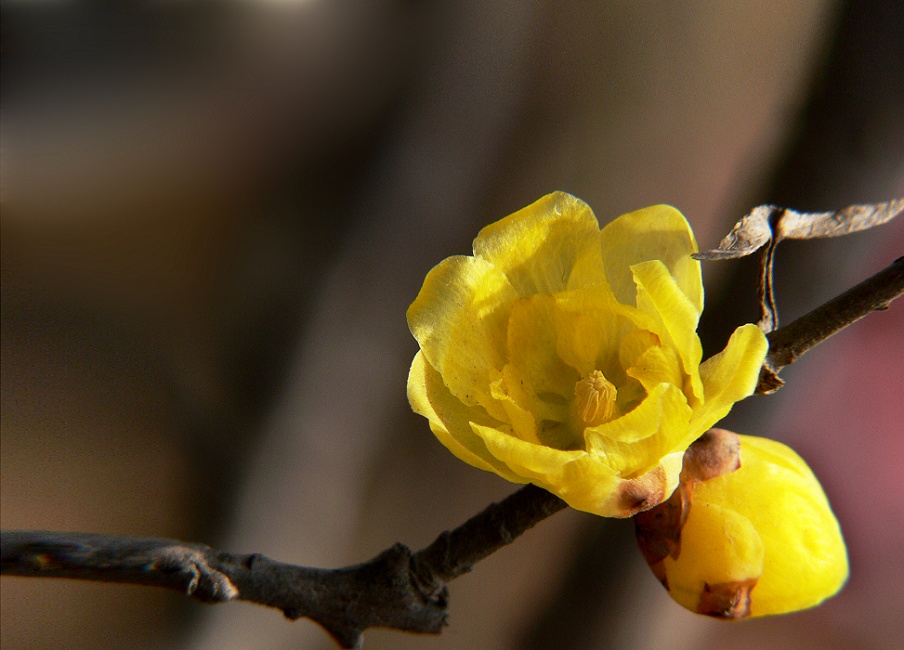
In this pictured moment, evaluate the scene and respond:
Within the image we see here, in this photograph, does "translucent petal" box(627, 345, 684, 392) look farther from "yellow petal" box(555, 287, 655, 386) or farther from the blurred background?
the blurred background

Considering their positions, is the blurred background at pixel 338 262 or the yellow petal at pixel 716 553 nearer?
the yellow petal at pixel 716 553

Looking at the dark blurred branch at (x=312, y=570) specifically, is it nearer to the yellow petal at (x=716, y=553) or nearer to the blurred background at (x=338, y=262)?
the yellow petal at (x=716, y=553)

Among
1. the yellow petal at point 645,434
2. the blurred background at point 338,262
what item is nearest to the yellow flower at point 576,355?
the yellow petal at point 645,434

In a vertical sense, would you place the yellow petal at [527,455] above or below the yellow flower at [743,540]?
above

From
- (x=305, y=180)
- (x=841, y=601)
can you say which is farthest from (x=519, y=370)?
(x=841, y=601)

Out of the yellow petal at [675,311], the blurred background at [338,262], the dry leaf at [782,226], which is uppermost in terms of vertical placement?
the dry leaf at [782,226]

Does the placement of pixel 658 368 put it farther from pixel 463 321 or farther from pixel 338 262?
pixel 338 262

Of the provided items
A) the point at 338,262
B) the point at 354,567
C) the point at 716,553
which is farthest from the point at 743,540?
the point at 338,262

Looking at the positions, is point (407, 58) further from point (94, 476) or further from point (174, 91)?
point (94, 476)
